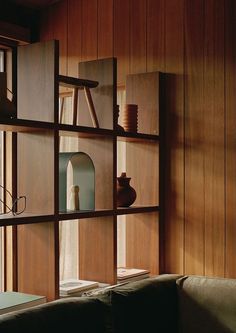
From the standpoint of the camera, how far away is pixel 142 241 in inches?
137

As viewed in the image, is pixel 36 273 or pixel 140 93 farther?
Answer: pixel 140 93

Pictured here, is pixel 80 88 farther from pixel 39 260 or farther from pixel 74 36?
pixel 39 260

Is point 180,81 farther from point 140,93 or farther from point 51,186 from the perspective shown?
point 51,186

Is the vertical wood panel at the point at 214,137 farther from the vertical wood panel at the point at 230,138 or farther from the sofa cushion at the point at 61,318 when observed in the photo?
the sofa cushion at the point at 61,318

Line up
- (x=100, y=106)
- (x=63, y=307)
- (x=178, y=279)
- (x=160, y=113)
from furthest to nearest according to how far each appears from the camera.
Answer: (x=160, y=113)
(x=100, y=106)
(x=178, y=279)
(x=63, y=307)

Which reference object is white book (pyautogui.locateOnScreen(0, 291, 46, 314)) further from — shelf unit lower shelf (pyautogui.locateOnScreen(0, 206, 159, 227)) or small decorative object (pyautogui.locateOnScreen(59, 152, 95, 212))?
small decorative object (pyautogui.locateOnScreen(59, 152, 95, 212))

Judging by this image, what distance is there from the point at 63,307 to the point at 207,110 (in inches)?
61.4

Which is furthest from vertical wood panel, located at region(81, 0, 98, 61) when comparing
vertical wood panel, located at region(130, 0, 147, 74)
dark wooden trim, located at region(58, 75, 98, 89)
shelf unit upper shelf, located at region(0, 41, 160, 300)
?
dark wooden trim, located at region(58, 75, 98, 89)

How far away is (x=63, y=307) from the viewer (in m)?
2.20

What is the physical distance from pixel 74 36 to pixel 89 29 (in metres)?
0.13

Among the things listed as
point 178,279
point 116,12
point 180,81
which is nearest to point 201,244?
point 178,279

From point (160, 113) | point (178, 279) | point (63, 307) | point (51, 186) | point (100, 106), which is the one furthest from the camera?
point (160, 113)

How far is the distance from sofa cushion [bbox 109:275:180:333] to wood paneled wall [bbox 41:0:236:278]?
0.44 meters

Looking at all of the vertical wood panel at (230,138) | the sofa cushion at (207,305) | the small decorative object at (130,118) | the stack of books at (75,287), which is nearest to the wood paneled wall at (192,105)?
the vertical wood panel at (230,138)
